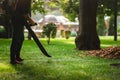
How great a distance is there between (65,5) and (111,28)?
2339 cm

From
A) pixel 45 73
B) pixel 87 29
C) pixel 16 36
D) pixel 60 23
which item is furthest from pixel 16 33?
pixel 60 23

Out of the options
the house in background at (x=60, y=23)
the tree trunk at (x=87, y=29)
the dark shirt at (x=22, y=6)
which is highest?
the dark shirt at (x=22, y=6)

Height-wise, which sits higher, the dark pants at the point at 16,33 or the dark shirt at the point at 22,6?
the dark shirt at the point at 22,6

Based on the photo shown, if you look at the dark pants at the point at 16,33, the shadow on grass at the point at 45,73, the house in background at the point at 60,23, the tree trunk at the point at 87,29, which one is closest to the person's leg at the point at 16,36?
the dark pants at the point at 16,33

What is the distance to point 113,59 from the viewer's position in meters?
12.6

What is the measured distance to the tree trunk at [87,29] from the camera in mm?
18078

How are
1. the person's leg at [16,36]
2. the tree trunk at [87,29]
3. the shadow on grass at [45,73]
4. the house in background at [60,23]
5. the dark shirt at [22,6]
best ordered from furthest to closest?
the house in background at [60,23]
the tree trunk at [87,29]
the person's leg at [16,36]
the dark shirt at [22,6]
the shadow on grass at [45,73]

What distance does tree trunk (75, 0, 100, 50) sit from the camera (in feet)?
59.3

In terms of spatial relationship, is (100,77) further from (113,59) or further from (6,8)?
(113,59)

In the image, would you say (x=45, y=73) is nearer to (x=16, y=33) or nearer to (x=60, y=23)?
(x=16, y=33)

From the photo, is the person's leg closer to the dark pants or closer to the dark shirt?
the dark pants

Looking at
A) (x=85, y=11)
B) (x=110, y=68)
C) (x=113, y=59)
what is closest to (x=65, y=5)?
(x=85, y=11)

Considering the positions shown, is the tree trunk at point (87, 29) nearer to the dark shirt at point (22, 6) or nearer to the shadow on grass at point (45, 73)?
the shadow on grass at point (45, 73)

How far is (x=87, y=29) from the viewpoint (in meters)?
18.3
